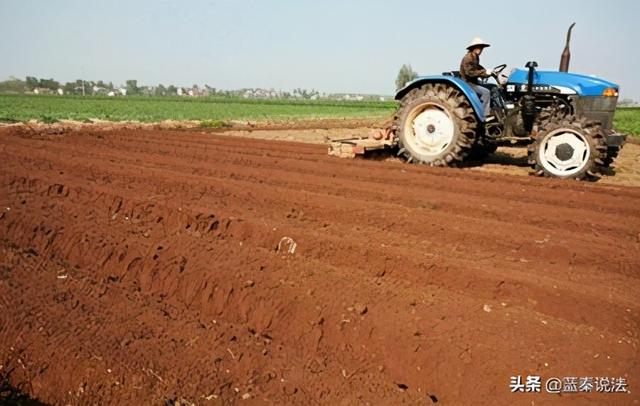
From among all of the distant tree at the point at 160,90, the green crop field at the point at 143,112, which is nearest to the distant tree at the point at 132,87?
the distant tree at the point at 160,90

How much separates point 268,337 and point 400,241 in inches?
62.4

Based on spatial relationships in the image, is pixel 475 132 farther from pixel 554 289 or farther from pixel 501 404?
pixel 501 404

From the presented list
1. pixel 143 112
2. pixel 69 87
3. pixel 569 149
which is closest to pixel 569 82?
pixel 569 149

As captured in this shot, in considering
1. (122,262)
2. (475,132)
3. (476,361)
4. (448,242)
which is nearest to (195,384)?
(476,361)

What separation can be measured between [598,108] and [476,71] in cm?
190

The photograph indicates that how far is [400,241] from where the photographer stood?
13.0ft

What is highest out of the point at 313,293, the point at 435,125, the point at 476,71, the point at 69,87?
the point at 69,87

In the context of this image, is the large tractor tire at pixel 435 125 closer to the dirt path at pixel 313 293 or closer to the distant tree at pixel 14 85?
the dirt path at pixel 313 293

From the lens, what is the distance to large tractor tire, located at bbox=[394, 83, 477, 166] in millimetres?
7305

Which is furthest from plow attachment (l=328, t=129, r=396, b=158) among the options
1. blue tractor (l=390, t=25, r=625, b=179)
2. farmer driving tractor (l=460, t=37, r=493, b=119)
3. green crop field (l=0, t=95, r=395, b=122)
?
green crop field (l=0, t=95, r=395, b=122)

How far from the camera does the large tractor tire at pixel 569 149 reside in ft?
20.8

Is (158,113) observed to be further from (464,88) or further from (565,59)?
(565,59)

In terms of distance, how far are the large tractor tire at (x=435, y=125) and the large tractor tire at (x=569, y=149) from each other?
1031mm

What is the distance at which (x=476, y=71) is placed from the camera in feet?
23.7
